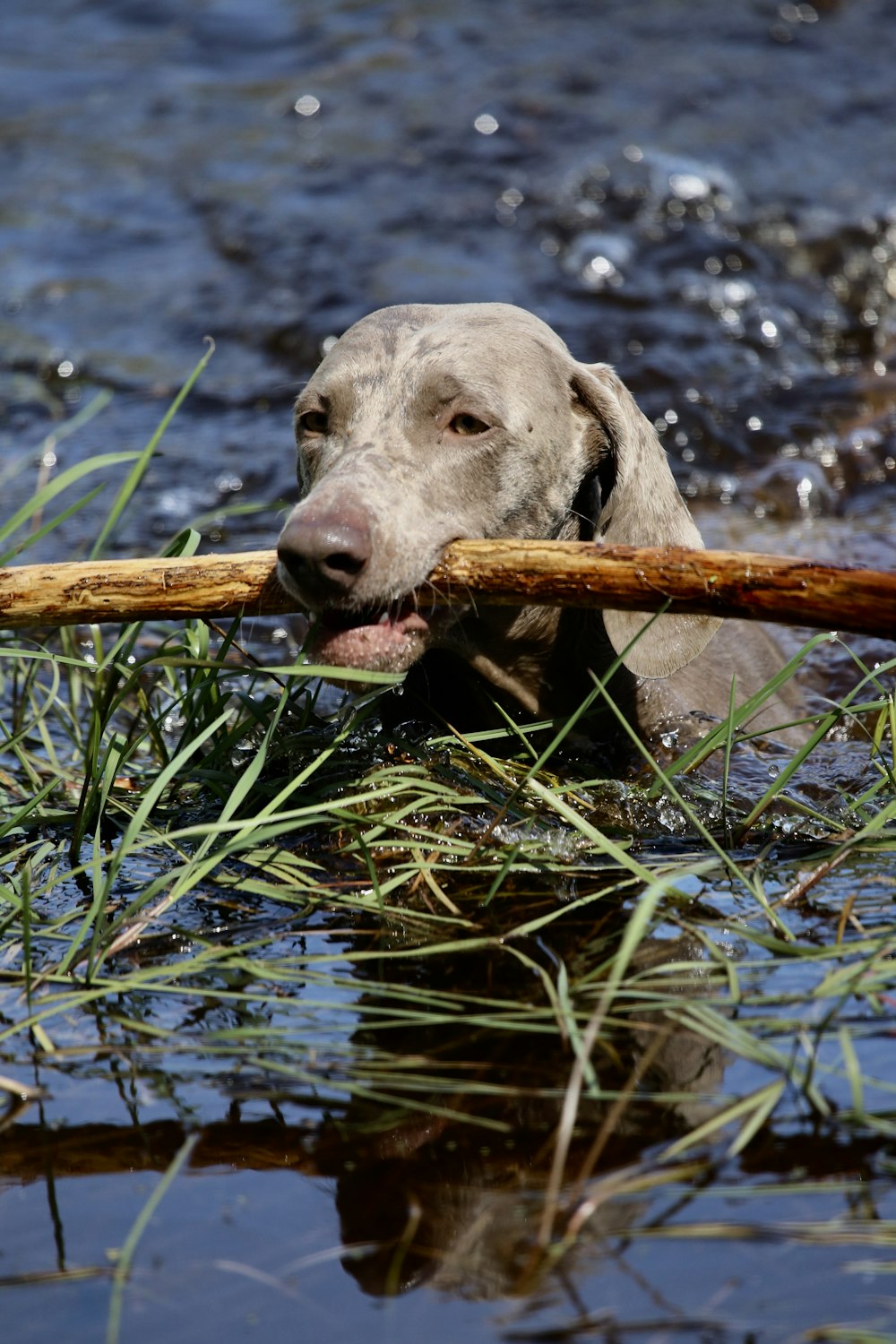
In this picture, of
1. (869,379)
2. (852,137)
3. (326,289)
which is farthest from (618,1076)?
(852,137)

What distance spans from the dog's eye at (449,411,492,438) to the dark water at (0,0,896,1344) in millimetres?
838

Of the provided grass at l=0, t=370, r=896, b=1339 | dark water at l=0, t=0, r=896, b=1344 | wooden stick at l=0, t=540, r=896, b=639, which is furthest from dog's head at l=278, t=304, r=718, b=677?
dark water at l=0, t=0, r=896, b=1344

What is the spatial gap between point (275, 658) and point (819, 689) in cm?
194

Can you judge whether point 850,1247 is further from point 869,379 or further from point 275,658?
point 869,379

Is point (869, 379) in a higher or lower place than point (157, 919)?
lower

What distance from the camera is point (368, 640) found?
3090 mm

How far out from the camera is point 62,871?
3.14 metres

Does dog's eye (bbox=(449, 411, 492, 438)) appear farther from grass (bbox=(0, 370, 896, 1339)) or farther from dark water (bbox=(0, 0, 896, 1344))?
dark water (bbox=(0, 0, 896, 1344))

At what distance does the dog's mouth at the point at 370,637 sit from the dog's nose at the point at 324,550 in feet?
0.26

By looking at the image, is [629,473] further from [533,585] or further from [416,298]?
[416,298]

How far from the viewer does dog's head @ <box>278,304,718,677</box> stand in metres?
3.02

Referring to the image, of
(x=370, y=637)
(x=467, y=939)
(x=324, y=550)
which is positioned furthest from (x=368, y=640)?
(x=467, y=939)

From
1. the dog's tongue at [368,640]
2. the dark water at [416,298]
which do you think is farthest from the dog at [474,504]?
A: the dark water at [416,298]

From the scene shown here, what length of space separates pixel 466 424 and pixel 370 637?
66 centimetres
